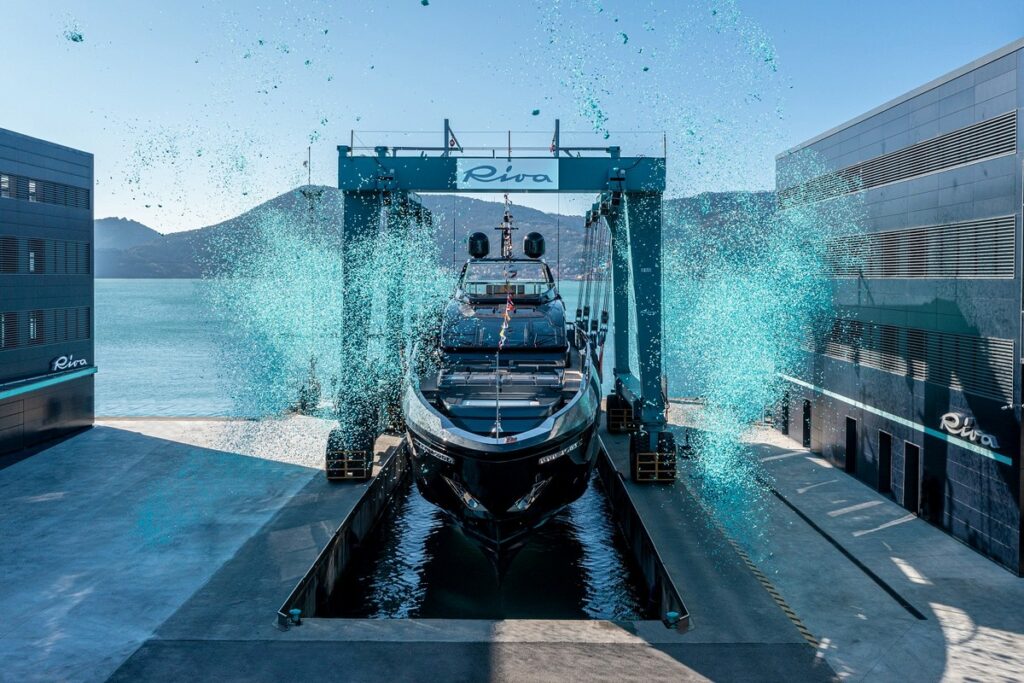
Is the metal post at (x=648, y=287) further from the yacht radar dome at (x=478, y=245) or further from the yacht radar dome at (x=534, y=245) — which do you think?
the yacht radar dome at (x=478, y=245)

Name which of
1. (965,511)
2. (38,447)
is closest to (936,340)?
(965,511)

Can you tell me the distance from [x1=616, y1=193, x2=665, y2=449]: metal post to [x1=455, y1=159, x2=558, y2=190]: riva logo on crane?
2.17 metres

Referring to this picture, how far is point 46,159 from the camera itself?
21.8 meters

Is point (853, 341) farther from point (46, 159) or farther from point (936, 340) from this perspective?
point (46, 159)

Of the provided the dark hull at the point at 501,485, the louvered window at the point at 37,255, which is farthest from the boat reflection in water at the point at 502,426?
the louvered window at the point at 37,255

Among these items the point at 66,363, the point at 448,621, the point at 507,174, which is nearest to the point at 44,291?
the point at 66,363

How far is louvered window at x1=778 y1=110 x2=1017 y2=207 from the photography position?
12852 mm

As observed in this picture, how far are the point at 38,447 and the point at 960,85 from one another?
25.3 meters

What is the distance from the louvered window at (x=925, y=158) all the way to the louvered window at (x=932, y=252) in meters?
1.24

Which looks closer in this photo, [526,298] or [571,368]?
[571,368]

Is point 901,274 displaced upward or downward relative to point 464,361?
upward

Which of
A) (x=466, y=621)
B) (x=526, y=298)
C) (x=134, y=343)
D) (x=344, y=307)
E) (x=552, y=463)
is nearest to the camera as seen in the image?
(x=466, y=621)

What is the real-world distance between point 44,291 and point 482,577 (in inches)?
676

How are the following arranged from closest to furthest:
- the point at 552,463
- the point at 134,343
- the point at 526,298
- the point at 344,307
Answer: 1. the point at 552,463
2. the point at 526,298
3. the point at 344,307
4. the point at 134,343
